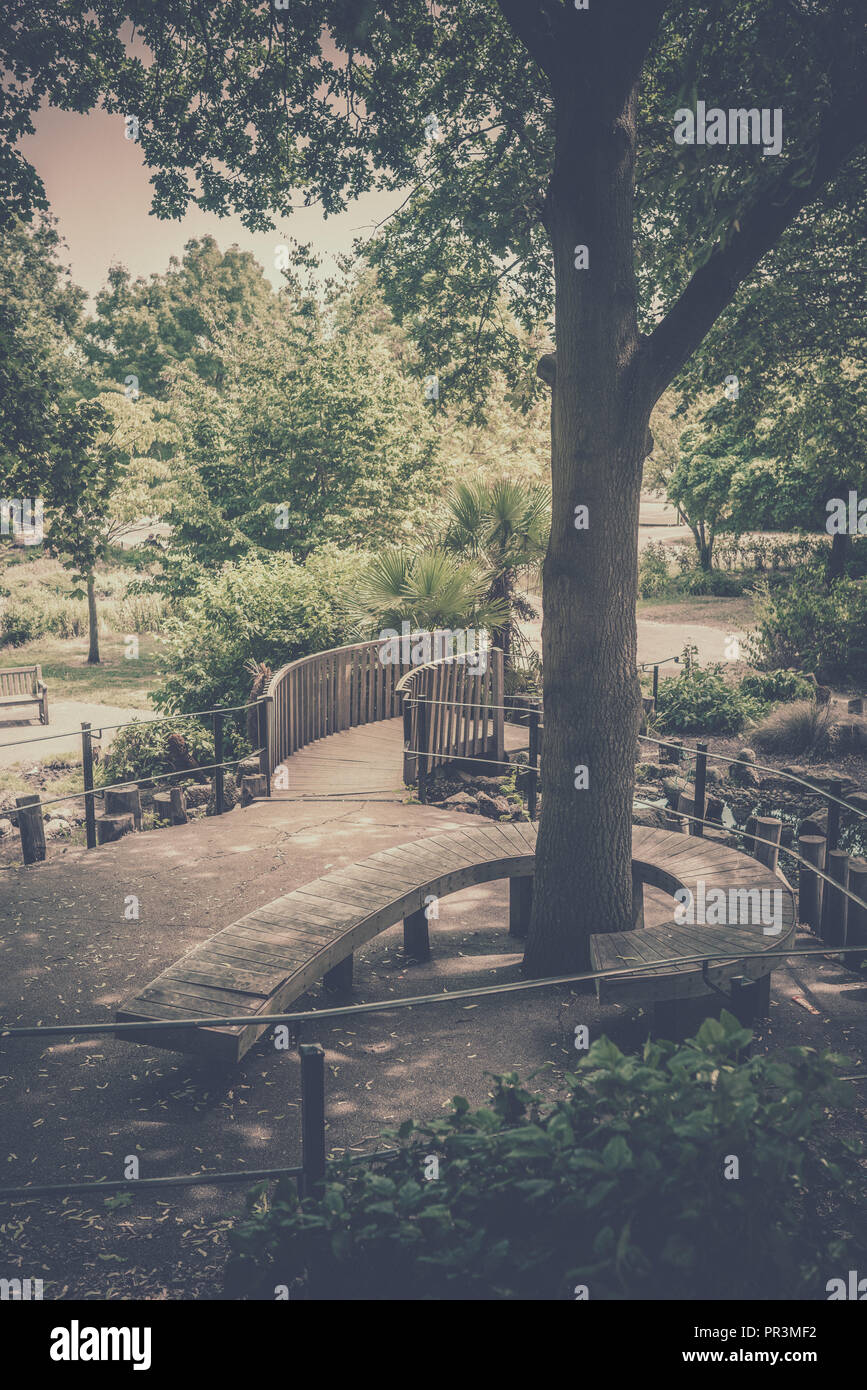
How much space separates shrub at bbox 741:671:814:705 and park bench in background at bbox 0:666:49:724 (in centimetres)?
1286

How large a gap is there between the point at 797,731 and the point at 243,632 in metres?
7.58

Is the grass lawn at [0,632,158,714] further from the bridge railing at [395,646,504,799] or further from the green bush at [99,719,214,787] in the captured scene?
the bridge railing at [395,646,504,799]

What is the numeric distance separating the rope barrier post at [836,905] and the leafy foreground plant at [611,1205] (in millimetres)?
4364

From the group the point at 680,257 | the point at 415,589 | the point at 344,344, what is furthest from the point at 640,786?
the point at 344,344

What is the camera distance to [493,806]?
1110 cm

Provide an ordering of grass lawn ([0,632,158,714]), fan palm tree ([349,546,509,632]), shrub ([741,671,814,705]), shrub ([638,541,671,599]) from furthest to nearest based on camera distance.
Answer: shrub ([638,541,671,599]) < grass lawn ([0,632,158,714]) < shrub ([741,671,814,705]) < fan palm tree ([349,546,509,632])

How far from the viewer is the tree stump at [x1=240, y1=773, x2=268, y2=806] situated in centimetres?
1109

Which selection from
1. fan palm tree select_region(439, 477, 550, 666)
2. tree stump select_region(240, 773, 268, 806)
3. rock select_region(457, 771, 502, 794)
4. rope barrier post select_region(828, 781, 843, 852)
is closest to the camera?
rope barrier post select_region(828, 781, 843, 852)

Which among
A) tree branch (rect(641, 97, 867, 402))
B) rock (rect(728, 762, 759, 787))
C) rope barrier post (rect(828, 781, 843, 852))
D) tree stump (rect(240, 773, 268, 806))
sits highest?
tree branch (rect(641, 97, 867, 402))

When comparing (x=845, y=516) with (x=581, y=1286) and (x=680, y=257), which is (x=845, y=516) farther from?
(x=581, y=1286)

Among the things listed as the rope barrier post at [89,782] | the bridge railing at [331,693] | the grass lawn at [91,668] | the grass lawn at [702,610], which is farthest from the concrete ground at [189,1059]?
the grass lawn at [702,610]

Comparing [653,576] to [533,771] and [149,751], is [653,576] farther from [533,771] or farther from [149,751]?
[533,771]

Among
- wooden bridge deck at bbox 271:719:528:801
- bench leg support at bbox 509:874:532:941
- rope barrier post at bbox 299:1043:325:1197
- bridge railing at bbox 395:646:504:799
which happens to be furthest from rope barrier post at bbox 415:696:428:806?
rope barrier post at bbox 299:1043:325:1197
